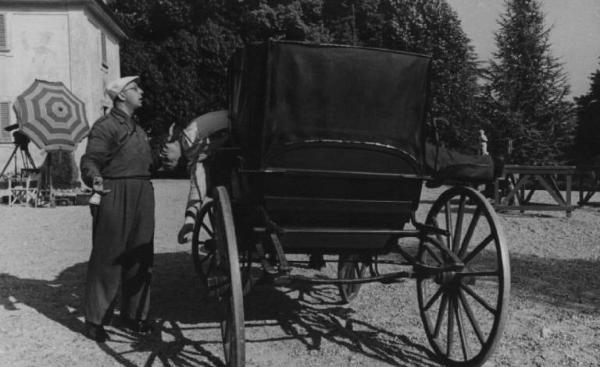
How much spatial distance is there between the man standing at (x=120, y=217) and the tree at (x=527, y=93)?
2223 cm

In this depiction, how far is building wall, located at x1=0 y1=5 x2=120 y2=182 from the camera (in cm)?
2139

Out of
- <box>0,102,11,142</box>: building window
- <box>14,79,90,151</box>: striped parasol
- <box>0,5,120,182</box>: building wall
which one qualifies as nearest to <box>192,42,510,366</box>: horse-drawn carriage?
<box>14,79,90,151</box>: striped parasol

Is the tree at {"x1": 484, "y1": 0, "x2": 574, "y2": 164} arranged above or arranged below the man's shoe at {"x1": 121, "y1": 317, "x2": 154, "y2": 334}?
above

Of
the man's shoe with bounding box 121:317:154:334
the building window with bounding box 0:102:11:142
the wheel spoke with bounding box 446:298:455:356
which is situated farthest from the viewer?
the building window with bounding box 0:102:11:142

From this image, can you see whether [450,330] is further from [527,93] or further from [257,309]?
[527,93]

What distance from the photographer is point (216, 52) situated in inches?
1137

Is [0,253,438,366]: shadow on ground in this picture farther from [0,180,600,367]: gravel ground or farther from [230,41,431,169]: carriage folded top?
[230,41,431,169]: carriage folded top

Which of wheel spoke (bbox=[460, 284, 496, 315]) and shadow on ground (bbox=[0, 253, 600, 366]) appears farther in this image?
shadow on ground (bbox=[0, 253, 600, 366])

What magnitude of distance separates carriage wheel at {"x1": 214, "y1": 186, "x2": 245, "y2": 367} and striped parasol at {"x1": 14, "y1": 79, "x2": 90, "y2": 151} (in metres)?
10.6

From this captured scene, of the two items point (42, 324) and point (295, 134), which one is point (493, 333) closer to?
point (295, 134)

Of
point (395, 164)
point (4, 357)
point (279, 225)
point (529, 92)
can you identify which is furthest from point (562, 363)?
point (529, 92)

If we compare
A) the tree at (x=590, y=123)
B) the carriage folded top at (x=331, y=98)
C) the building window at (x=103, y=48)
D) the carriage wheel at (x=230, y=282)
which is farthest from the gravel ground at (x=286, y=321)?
the tree at (x=590, y=123)

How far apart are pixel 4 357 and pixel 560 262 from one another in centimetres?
650

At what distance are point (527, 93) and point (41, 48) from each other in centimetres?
1984
